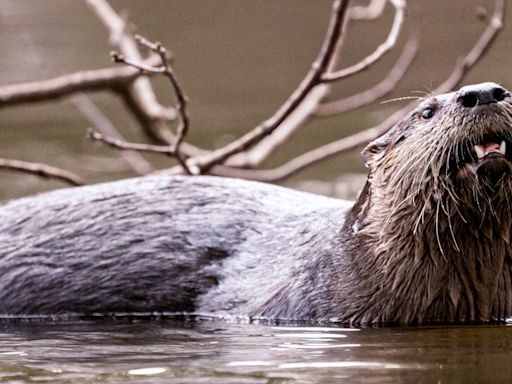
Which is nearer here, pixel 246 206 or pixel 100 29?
pixel 246 206

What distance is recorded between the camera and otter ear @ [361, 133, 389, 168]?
502cm

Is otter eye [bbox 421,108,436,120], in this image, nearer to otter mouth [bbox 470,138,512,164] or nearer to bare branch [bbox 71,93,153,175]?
otter mouth [bbox 470,138,512,164]

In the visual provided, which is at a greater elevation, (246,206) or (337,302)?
(246,206)

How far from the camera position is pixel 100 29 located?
45.2ft

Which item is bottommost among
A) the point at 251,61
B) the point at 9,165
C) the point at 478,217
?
the point at 478,217

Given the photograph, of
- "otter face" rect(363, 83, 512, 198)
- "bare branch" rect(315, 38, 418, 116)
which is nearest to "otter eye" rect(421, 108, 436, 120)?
A: "otter face" rect(363, 83, 512, 198)

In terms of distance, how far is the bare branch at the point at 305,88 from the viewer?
6.38 metres

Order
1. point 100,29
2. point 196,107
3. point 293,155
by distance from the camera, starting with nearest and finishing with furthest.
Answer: point 293,155 → point 196,107 → point 100,29

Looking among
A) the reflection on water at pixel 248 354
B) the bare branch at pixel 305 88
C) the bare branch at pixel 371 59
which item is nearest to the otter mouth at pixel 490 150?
the reflection on water at pixel 248 354

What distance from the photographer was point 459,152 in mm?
4488

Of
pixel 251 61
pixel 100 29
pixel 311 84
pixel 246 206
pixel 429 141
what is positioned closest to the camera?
pixel 429 141

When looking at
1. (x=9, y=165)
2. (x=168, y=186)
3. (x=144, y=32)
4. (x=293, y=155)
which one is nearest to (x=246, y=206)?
(x=168, y=186)

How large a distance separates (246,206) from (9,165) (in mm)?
1642

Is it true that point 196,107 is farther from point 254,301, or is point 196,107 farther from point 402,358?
point 402,358
